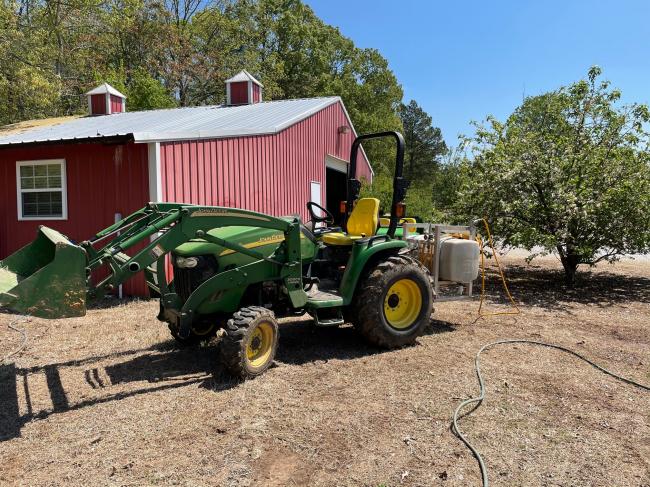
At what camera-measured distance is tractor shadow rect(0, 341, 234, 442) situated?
12.7 feet

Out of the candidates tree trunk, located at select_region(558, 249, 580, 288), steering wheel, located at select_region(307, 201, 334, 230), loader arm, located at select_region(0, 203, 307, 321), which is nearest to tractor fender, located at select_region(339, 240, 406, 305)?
loader arm, located at select_region(0, 203, 307, 321)

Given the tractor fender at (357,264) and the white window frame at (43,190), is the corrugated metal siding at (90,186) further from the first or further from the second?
the tractor fender at (357,264)

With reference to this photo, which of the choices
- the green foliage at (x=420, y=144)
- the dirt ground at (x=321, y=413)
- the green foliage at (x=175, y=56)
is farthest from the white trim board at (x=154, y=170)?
the green foliage at (x=420, y=144)

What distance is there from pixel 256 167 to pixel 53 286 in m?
7.60

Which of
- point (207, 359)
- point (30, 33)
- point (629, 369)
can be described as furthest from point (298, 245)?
point (30, 33)

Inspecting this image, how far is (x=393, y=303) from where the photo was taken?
18.0 feet

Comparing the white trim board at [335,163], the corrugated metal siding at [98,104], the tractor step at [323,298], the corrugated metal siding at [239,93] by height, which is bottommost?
the tractor step at [323,298]

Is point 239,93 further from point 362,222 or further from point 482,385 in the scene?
point 482,385

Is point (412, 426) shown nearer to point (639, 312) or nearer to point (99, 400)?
point (99, 400)

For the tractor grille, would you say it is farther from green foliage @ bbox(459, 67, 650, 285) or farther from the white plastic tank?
green foliage @ bbox(459, 67, 650, 285)

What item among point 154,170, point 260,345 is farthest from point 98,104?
point 260,345

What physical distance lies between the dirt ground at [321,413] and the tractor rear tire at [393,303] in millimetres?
202

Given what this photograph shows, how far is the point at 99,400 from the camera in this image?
402cm

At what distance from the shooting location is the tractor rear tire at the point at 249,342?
418 cm
